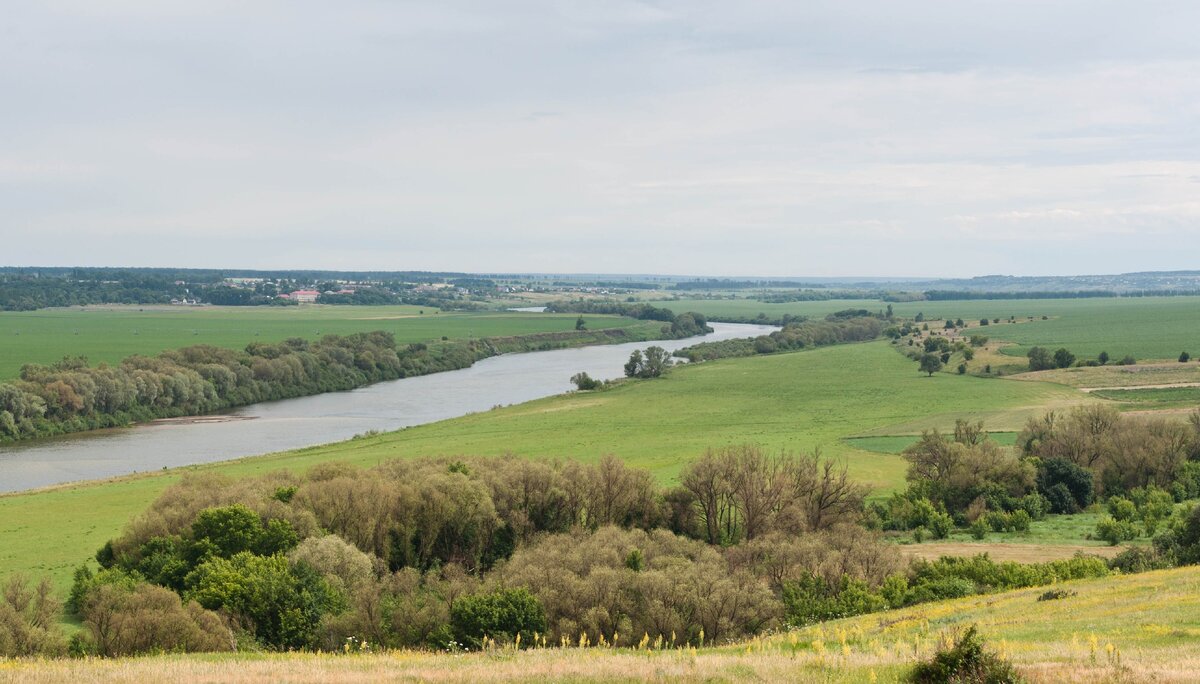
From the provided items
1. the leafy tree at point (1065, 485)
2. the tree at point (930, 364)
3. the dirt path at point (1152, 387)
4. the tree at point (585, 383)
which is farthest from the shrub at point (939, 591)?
the tree at point (930, 364)

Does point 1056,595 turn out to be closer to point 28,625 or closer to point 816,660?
point 816,660

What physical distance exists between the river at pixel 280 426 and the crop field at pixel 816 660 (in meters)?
44.7

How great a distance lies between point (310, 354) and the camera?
104750mm

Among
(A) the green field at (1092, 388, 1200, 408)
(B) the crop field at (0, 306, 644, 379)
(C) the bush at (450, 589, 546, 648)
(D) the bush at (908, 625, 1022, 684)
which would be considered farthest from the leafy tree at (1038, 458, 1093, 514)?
(B) the crop field at (0, 306, 644, 379)

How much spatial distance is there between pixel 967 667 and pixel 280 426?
70646mm

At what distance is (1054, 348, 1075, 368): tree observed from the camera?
3713 inches

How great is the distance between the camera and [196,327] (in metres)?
151

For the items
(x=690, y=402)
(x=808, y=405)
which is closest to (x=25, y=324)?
(x=690, y=402)

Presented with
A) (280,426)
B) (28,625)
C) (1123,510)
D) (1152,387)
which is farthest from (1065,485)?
(280,426)

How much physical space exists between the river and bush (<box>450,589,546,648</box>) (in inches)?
1533

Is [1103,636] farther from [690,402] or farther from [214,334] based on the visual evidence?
[214,334]

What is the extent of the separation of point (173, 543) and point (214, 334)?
378 feet

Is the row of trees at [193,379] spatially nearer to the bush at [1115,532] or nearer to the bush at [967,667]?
the bush at [1115,532]

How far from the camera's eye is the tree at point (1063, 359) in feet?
309
